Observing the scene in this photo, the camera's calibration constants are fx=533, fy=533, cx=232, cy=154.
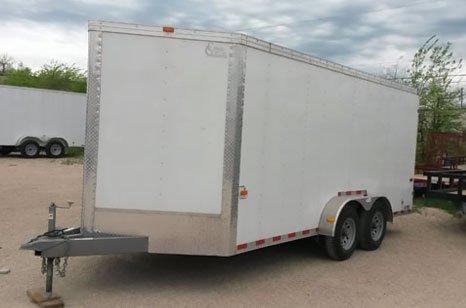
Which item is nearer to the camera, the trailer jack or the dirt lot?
the trailer jack

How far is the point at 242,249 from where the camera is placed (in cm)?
574

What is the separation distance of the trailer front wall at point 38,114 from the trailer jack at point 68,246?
59.3 ft

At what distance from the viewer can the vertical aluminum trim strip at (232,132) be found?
551cm

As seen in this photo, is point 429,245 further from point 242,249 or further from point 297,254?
point 242,249

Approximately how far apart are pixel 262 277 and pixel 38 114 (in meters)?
18.4

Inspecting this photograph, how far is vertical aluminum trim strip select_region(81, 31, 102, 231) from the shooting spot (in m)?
5.37

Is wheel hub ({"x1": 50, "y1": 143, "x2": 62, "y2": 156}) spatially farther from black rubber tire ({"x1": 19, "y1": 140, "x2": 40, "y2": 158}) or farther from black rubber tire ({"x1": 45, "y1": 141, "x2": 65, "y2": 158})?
black rubber tire ({"x1": 19, "y1": 140, "x2": 40, "y2": 158})

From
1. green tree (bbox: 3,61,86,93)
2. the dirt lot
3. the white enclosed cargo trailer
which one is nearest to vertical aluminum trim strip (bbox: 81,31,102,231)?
the dirt lot

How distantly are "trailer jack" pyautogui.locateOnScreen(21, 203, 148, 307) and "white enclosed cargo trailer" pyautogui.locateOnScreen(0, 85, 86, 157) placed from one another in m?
18.1

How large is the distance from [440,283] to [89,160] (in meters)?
4.34

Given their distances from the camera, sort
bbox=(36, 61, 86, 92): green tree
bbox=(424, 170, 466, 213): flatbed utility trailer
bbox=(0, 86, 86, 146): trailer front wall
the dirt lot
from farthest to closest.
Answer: bbox=(36, 61, 86, 92): green tree, bbox=(0, 86, 86, 146): trailer front wall, bbox=(424, 170, 466, 213): flatbed utility trailer, the dirt lot

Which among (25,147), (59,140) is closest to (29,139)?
(25,147)

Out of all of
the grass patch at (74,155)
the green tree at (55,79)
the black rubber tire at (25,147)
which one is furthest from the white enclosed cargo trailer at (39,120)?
the green tree at (55,79)

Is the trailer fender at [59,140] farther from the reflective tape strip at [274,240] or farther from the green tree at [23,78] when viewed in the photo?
the reflective tape strip at [274,240]
